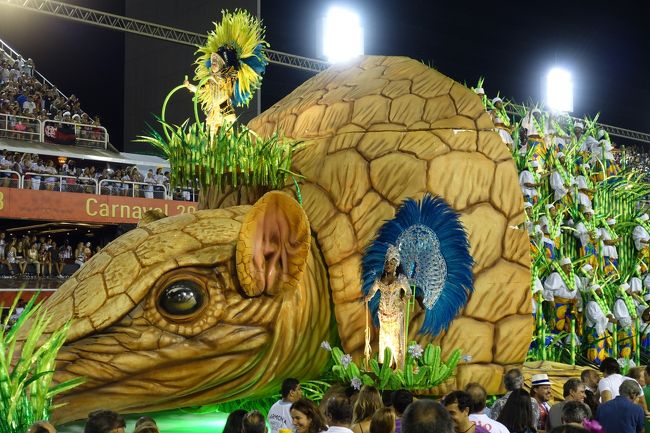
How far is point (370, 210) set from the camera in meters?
7.11

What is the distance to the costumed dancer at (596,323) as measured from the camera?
9.62m

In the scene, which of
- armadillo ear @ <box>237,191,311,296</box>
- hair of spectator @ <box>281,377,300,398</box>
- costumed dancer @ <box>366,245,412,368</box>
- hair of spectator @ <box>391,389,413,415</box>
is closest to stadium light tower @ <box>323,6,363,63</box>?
costumed dancer @ <box>366,245,412,368</box>

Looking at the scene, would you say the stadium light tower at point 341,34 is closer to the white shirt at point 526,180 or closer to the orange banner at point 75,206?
the orange banner at point 75,206

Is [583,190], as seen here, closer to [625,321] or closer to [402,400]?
[625,321]

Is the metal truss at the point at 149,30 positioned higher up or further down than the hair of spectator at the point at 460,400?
higher up

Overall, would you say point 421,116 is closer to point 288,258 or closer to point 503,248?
point 503,248

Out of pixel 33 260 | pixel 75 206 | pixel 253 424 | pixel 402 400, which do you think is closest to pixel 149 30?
pixel 75 206

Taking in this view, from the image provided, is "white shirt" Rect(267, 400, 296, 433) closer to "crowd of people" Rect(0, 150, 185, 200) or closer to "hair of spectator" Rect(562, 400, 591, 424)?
"hair of spectator" Rect(562, 400, 591, 424)

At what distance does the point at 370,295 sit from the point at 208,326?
4.46 ft

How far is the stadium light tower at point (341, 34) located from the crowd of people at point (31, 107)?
22.5ft

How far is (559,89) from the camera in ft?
83.0

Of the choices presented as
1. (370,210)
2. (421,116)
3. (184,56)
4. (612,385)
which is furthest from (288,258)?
(184,56)

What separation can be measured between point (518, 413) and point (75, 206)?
18.4 metres

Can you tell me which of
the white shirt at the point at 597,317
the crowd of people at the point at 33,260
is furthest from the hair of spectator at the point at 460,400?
the crowd of people at the point at 33,260
